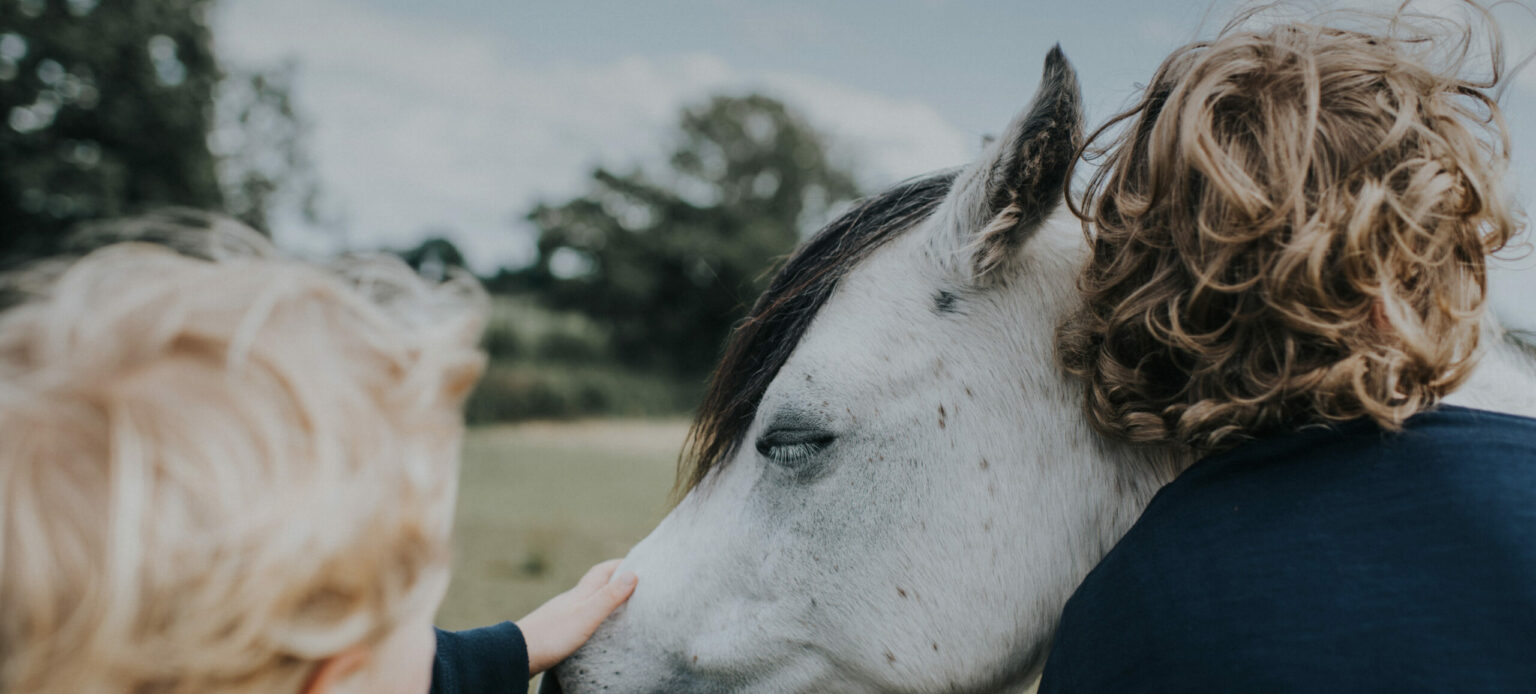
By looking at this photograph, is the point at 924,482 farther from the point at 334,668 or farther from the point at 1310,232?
the point at 334,668

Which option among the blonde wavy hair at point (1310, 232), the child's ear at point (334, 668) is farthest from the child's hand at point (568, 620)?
the blonde wavy hair at point (1310, 232)

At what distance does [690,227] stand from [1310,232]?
32550 mm

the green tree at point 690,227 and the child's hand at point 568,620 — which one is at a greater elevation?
the child's hand at point 568,620

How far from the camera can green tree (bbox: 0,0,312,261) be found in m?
17.9

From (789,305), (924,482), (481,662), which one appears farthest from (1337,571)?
(481,662)

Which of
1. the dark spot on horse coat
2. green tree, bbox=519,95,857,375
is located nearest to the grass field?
the dark spot on horse coat

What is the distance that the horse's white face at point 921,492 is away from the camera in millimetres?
1327

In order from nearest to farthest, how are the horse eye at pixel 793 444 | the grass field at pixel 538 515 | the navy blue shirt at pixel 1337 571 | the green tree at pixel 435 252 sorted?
the navy blue shirt at pixel 1337 571 → the horse eye at pixel 793 444 → the grass field at pixel 538 515 → the green tree at pixel 435 252

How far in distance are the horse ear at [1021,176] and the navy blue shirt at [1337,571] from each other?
0.46m

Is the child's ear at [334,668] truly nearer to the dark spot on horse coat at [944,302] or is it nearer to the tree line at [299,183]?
the dark spot on horse coat at [944,302]

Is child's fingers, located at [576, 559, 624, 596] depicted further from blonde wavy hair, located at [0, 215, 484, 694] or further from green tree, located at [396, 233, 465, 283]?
green tree, located at [396, 233, 465, 283]

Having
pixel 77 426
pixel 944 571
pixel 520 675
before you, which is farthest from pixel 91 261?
pixel 944 571

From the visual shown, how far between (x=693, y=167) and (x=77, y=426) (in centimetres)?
3421

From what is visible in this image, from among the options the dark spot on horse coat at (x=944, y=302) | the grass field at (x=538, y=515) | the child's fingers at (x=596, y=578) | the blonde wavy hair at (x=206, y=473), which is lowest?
the grass field at (x=538, y=515)
